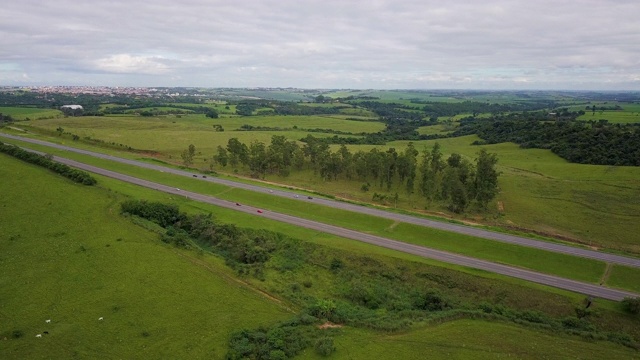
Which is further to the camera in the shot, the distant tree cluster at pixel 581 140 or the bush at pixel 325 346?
the distant tree cluster at pixel 581 140

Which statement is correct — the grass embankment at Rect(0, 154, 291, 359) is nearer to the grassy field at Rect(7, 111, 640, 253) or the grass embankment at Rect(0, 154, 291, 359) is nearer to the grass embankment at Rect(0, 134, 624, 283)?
the grass embankment at Rect(0, 134, 624, 283)

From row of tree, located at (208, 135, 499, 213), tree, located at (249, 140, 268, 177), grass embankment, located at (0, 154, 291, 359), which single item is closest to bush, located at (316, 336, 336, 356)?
grass embankment, located at (0, 154, 291, 359)

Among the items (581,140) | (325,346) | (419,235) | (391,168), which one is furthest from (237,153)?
(581,140)

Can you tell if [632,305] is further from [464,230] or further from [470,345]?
[464,230]

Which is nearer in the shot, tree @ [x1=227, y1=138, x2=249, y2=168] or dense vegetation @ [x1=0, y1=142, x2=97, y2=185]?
dense vegetation @ [x1=0, y1=142, x2=97, y2=185]

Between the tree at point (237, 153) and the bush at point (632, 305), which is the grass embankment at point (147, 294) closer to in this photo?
the bush at point (632, 305)

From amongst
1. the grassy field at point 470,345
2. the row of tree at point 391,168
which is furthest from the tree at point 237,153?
the grassy field at point 470,345
